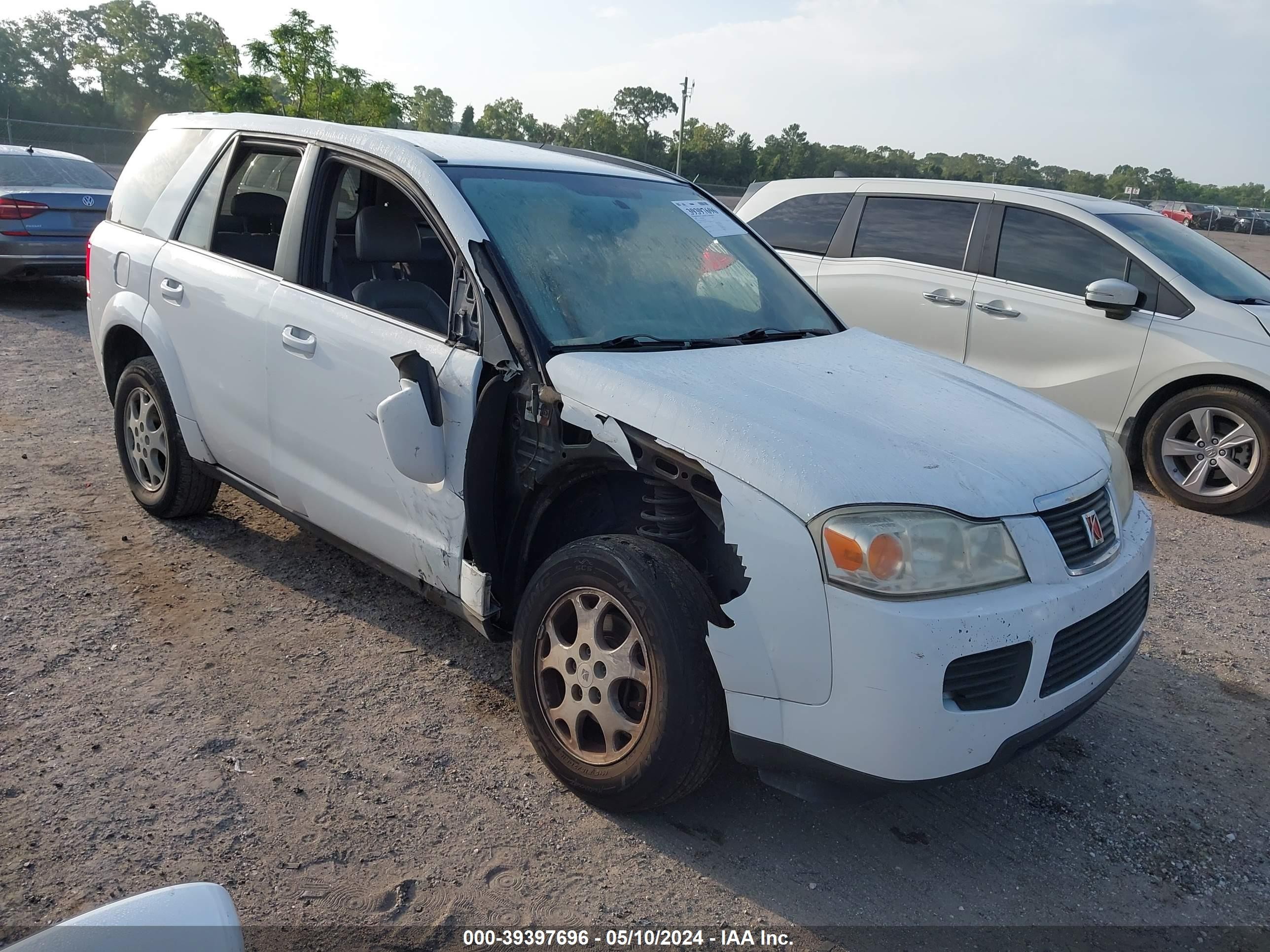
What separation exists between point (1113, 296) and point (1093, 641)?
3958 millimetres

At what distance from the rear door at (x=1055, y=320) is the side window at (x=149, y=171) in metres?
4.81

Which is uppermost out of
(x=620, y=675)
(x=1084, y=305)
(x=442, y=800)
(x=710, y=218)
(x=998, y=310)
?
(x=710, y=218)

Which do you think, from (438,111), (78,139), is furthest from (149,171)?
(438,111)

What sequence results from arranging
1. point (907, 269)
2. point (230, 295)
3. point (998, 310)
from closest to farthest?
1. point (230, 295)
2. point (998, 310)
3. point (907, 269)

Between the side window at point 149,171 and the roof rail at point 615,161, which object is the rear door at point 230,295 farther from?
the roof rail at point 615,161

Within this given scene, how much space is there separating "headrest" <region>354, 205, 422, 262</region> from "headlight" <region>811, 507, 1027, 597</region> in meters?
2.14

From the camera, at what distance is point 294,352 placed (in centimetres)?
371

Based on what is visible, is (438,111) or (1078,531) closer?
(1078,531)

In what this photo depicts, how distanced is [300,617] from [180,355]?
1.27m

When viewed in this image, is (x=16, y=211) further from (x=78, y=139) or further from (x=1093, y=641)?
(x=78, y=139)

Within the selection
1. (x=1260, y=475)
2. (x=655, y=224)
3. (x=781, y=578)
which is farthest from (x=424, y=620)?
(x=1260, y=475)

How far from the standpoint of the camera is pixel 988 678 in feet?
8.16

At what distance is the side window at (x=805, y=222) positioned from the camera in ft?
24.8

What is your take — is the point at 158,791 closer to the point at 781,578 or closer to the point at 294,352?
the point at 294,352
